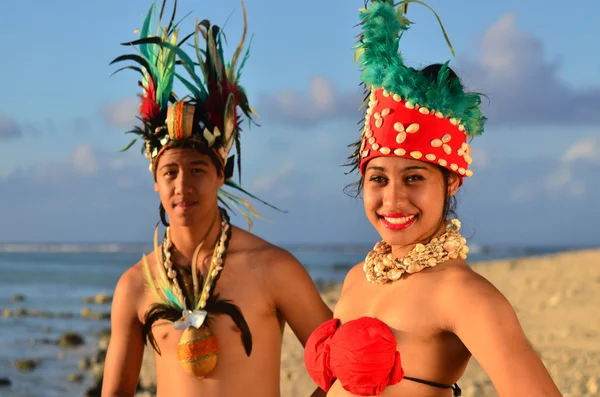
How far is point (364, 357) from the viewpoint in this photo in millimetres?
3311

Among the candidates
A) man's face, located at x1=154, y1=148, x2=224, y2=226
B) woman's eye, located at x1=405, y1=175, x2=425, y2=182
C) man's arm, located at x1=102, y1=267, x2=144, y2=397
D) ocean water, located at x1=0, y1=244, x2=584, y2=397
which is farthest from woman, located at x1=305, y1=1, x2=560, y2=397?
ocean water, located at x1=0, y1=244, x2=584, y2=397

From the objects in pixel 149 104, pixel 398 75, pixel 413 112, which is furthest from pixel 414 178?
pixel 149 104

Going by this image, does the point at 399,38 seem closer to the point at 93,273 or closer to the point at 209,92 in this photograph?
the point at 209,92

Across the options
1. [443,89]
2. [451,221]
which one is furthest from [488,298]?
[443,89]

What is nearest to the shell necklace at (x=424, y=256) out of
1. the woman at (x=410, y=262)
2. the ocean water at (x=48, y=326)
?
the woman at (x=410, y=262)

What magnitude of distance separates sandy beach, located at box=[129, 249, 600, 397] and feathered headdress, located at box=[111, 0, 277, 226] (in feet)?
15.8

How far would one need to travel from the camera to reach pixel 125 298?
5.02 metres

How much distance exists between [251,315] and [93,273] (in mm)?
35311

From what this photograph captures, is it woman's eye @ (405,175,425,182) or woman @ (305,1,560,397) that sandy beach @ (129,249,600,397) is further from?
woman's eye @ (405,175,425,182)

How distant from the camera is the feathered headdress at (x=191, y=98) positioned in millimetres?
4906

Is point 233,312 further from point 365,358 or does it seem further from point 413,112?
point 413,112

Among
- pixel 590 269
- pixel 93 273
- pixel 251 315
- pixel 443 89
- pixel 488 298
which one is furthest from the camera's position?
pixel 93 273

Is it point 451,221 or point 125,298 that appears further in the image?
point 125,298

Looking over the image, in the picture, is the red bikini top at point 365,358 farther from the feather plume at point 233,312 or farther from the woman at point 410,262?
the feather plume at point 233,312
